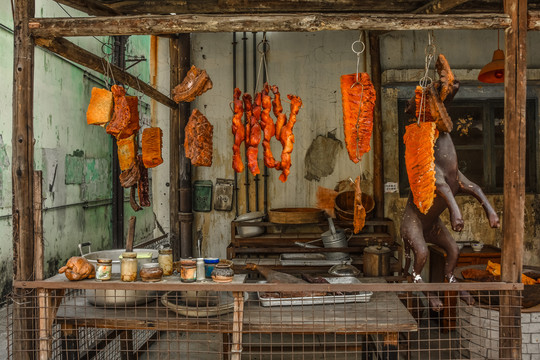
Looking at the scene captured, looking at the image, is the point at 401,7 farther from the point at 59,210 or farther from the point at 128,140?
the point at 59,210

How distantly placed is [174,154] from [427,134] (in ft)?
13.6

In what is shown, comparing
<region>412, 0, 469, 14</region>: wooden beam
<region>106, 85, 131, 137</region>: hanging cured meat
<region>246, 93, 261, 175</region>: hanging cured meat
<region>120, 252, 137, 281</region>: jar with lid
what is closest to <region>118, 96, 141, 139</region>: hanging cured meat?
<region>106, 85, 131, 137</region>: hanging cured meat

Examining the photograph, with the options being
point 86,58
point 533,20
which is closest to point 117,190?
point 86,58

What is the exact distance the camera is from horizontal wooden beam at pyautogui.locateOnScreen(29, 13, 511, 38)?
3213mm

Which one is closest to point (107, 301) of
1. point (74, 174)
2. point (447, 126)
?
point (447, 126)

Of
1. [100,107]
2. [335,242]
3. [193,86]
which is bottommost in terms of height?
[335,242]

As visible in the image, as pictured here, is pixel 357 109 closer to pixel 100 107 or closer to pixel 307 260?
pixel 307 260

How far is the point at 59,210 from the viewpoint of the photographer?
31.9 feet

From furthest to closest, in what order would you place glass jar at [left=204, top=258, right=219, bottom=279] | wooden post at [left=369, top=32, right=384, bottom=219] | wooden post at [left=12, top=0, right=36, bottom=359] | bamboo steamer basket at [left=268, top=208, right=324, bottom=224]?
wooden post at [left=369, top=32, right=384, bottom=219]
bamboo steamer basket at [left=268, top=208, right=324, bottom=224]
glass jar at [left=204, top=258, right=219, bottom=279]
wooden post at [left=12, top=0, right=36, bottom=359]

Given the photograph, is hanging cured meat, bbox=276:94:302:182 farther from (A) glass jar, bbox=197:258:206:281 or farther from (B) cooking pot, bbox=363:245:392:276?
(A) glass jar, bbox=197:258:206:281

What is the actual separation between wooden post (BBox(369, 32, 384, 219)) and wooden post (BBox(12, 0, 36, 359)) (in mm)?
4806

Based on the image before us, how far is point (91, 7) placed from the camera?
4.84m

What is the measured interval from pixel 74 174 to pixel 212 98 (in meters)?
5.09

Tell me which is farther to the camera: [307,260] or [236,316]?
[307,260]
